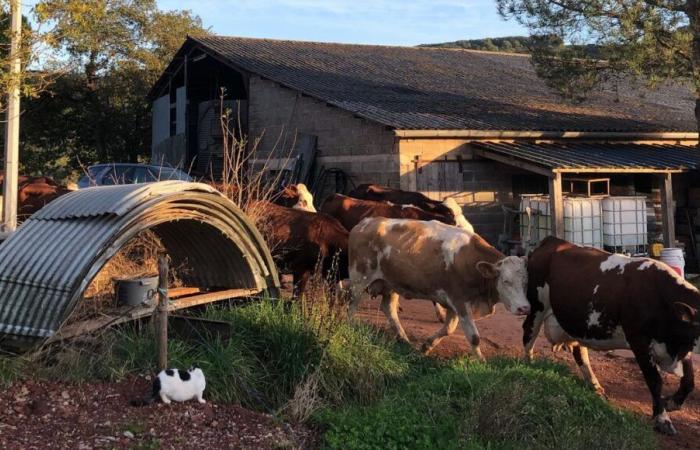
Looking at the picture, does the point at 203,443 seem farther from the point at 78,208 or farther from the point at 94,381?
the point at 78,208

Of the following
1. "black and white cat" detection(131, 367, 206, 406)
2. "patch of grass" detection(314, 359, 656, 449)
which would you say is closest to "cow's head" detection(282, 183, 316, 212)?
"patch of grass" detection(314, 359, 656, 449)

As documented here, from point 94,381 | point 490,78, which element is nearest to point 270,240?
point 94,381

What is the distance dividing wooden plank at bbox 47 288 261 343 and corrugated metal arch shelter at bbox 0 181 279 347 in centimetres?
29

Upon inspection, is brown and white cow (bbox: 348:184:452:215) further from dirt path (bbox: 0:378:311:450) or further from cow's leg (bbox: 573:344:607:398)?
dirt path (bbox: 0:378:311:450)

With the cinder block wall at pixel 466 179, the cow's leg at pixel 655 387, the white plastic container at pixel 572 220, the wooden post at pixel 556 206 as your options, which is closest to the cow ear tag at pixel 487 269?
the cow's leg at pixel 655 387

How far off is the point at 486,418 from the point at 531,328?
2.64 m

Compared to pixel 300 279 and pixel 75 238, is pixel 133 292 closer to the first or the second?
pixel 75 238

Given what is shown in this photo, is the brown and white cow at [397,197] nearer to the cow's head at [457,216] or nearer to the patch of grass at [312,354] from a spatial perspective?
the cow's head at [457,216]

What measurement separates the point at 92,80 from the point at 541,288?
27507 millimetres

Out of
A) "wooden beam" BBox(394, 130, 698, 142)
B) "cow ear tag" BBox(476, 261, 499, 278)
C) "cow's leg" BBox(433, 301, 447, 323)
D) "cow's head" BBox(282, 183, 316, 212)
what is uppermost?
"wooden beam" BBox(394, 130, 698, 142)

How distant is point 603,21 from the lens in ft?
56.2

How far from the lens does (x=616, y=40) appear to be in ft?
54.9

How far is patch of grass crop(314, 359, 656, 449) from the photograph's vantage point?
18.8 feet

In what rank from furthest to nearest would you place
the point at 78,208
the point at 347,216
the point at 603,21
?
the point at 603,21
the point at 347,216
the point at 78,208
